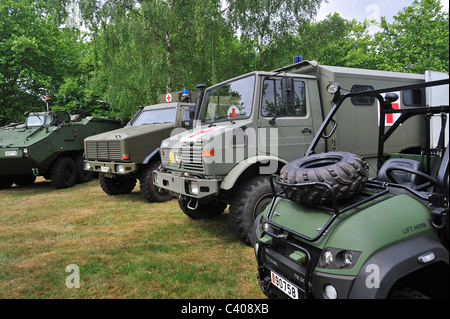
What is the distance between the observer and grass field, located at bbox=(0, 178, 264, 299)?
9.55 feet

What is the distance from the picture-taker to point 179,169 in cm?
424

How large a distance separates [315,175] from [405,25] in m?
19.3

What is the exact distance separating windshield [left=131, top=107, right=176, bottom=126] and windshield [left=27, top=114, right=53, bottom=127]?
10.6 ft

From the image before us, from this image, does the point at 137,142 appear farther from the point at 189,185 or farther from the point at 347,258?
the point at 347,258

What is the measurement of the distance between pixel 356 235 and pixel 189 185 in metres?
2.44

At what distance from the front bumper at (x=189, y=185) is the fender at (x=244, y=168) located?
0.11m

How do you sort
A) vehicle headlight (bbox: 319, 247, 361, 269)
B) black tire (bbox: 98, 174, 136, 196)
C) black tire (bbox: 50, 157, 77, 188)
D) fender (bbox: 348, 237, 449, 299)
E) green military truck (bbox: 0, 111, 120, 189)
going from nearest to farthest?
fender (bbox: 348, 237, 449, 299), vehicle headlight (bbox: 319, 247, 361, 269), black tire (bbox: 98, 174, 136, 196), green military truck (bbox: 0, 111, 120, 189), black tire (bbox: 50, 157, 77, 188)

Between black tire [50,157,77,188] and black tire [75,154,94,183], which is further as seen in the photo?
black tire [75,154,94,183]

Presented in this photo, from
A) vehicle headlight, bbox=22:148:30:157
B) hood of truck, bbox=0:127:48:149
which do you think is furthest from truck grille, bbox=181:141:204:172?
hood of truck, bbox=0:127:48:149

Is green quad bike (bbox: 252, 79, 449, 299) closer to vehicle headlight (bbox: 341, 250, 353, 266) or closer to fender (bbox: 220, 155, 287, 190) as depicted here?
vehicle headlight (bbox: 341, 250, 353, 266)

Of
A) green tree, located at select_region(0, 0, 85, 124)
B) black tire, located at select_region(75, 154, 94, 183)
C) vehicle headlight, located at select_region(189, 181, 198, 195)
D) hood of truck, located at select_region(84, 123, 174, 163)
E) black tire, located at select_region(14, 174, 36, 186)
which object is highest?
green tree, located at select_region(0, 0, 85, 124)

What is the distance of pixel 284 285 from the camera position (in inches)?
79.1

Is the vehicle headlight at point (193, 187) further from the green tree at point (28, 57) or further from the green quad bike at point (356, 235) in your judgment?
the green tree at point (28, 57)
